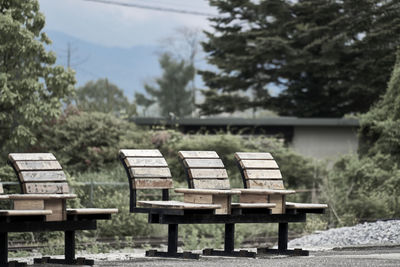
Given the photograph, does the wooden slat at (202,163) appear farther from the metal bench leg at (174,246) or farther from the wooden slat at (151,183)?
the metal bench leg at (174,246)

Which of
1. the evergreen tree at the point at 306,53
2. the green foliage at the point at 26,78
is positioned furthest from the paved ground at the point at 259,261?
the evergreen tree at the point at 306,53

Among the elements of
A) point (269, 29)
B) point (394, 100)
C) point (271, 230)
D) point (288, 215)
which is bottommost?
point (271, 230)

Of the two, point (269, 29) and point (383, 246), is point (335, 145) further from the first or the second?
point (383, 246)

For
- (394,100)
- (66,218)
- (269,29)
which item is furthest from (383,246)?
(269,29)

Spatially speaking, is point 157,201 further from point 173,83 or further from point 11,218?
point 173,83

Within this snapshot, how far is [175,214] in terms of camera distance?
32.2 ft

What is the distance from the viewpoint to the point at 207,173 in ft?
35.5

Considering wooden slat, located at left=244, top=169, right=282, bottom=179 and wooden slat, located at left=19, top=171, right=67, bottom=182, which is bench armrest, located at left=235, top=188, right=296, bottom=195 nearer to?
wooden slat, located at left=244, top=169, right=282, bottom=179

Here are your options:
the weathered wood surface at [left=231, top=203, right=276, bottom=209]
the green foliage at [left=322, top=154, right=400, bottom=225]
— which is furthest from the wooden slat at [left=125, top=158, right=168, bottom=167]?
the green foliage at [left=322, top=154, right=400, bottom=225]

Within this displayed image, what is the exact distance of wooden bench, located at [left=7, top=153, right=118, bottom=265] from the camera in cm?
905

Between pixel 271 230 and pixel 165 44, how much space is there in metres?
59.3

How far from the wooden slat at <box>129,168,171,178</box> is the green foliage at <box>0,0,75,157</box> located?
383 inches

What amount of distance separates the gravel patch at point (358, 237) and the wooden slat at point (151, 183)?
12.3 feet

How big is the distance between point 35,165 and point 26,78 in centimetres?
1108
